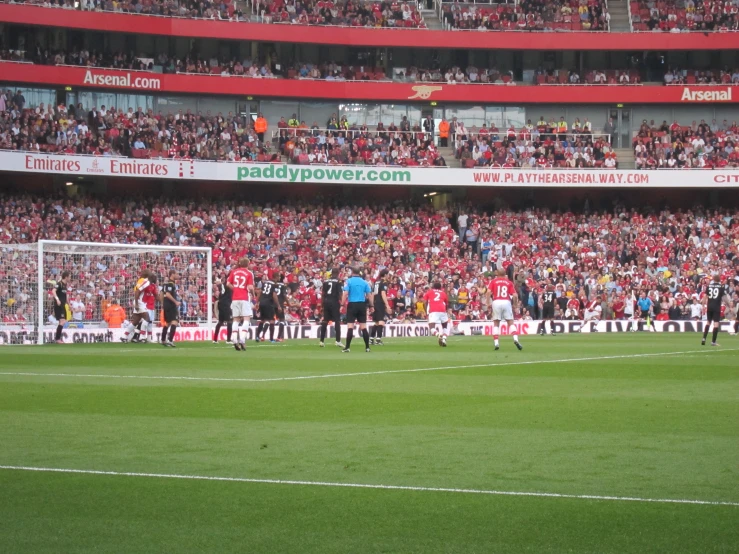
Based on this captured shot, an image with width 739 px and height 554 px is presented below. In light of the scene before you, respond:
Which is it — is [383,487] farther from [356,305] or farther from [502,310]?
[502,310]

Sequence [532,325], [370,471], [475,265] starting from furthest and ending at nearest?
[475,265]
[532,325]
[370,471]

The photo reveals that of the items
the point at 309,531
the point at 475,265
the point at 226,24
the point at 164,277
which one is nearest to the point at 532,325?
the point at 475,265

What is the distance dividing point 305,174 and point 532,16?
15732 millimetres

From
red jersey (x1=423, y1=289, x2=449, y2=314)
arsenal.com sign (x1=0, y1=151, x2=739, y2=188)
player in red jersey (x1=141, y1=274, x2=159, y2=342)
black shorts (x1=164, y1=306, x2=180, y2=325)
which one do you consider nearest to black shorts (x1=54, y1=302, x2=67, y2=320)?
player in red jersey (x1=141, y1=274, x2=159, y2=342)

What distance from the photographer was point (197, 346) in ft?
94.1

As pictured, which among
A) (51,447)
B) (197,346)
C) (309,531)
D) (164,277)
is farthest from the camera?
(164,277)

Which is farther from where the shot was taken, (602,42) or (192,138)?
(602,42)

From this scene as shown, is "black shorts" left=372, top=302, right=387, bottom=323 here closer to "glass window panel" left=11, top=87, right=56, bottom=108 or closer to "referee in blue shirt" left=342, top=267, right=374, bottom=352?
"referee in blue shirt" left=342, top=267, right=374, bottom=352

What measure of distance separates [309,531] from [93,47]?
46981mm

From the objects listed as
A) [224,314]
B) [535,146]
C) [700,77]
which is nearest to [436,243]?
[535,146]

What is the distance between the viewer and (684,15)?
55750mm

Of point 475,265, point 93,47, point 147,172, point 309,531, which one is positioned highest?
point 93,47

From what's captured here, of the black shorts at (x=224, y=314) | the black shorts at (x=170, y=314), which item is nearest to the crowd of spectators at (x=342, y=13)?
the black shorts at (x=224, y=314)

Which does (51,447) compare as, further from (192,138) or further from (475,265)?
(192,138)
